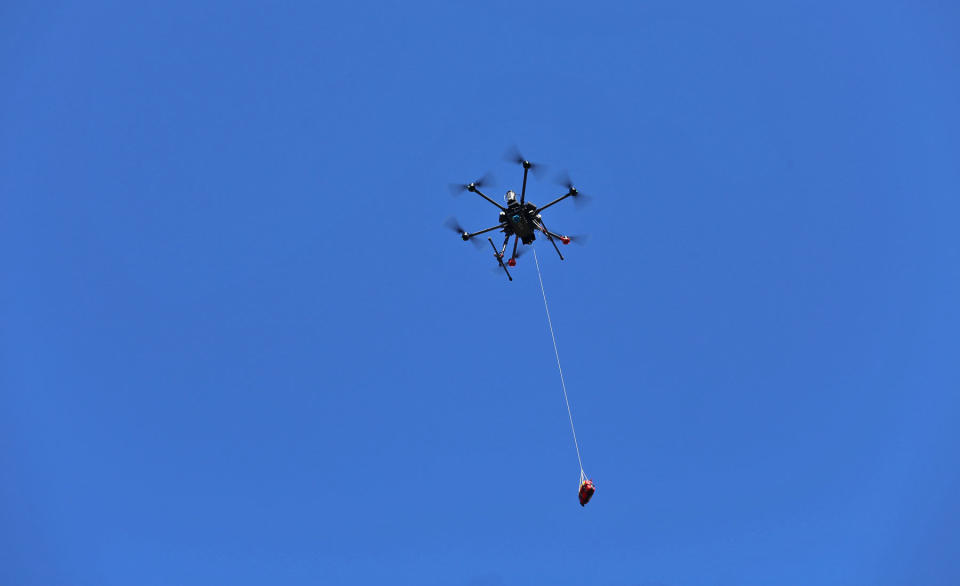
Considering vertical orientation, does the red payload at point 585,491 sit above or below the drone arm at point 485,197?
below

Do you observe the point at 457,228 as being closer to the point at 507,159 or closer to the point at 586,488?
the point at 507,159

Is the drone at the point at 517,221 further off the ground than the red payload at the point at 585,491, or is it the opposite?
the drone at the point at 517,221

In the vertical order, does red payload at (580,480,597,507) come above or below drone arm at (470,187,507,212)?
below

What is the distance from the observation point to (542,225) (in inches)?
1244

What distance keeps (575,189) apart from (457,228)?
25.4ft

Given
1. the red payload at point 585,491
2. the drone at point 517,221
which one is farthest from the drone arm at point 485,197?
the red payload at point 585,491

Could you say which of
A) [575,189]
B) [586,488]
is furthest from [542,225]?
[586,488]

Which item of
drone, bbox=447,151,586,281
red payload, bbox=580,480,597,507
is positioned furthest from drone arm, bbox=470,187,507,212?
red payload, bbox=580,480,597,507

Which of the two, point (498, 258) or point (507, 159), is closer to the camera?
point (507, 159)

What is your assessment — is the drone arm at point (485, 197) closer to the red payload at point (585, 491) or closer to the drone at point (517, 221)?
the drone at point (517, 221)

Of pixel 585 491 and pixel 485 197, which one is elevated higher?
pixel 485 197

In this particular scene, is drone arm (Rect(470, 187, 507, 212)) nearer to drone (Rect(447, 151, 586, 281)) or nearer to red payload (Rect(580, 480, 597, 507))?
drone (Rect(447, 151, 586, 281))

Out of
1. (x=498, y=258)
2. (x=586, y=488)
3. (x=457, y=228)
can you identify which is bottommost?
(x=586, y=488)

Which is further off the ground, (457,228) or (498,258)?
(457,228)
